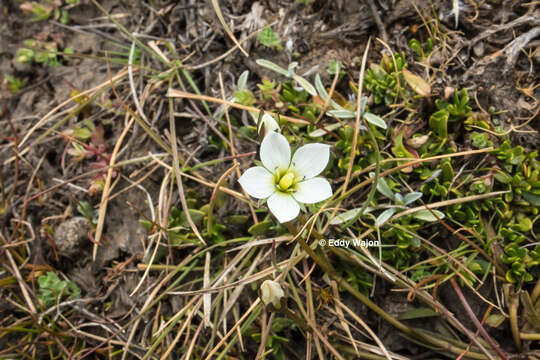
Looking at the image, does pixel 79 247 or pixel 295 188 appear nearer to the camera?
pixel 295 188

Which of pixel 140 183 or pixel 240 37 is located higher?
pixel 240 37

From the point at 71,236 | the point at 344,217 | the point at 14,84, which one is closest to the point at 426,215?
the point at 344,217

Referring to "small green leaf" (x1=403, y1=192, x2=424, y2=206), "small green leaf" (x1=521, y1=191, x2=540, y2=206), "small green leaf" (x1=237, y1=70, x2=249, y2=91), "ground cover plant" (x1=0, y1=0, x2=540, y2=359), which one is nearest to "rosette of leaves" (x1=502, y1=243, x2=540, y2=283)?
"ground cover plant" (x1=0, y1=0, x2=540, y2=359)

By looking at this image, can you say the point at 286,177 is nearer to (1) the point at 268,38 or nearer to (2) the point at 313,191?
(2) the point at 313,191

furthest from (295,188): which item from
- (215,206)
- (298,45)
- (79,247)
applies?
(79,247)

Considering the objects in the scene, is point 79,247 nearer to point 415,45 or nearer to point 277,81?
point 277,81

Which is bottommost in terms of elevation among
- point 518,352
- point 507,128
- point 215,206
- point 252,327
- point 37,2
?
point 518,352
